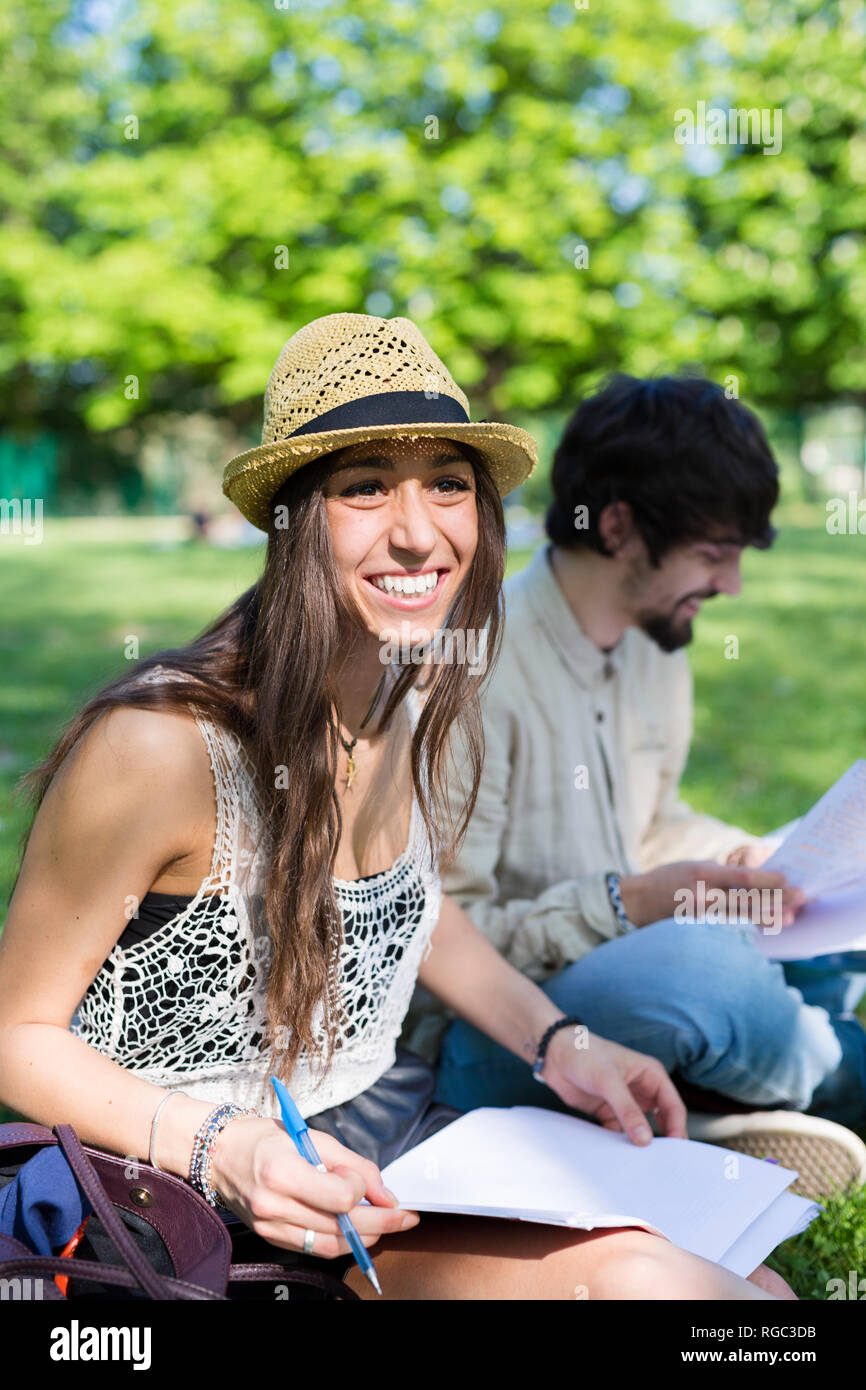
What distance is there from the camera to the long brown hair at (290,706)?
1.77 meters

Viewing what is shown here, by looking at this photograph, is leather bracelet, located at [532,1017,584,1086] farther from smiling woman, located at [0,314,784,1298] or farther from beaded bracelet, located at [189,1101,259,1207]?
beaded bracelet, located at [189,1101,259,1207]

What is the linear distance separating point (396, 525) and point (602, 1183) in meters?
1.01

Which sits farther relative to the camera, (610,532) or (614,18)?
(614,18)

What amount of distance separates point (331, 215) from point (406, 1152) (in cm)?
2511

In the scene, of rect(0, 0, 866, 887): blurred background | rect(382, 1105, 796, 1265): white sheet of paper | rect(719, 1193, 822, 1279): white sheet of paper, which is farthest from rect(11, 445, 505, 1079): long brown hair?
rect(0, 0, 866, 887): blurred background

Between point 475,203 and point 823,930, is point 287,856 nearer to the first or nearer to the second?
point 823,930

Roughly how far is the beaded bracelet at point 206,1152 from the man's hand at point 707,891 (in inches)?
51.6

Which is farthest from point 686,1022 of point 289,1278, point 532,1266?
point 289,1278

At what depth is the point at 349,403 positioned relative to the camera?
175 cm

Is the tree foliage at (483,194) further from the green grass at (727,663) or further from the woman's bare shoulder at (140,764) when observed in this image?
the woman's bare shoulder at (140,764)

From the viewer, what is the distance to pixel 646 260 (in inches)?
977
